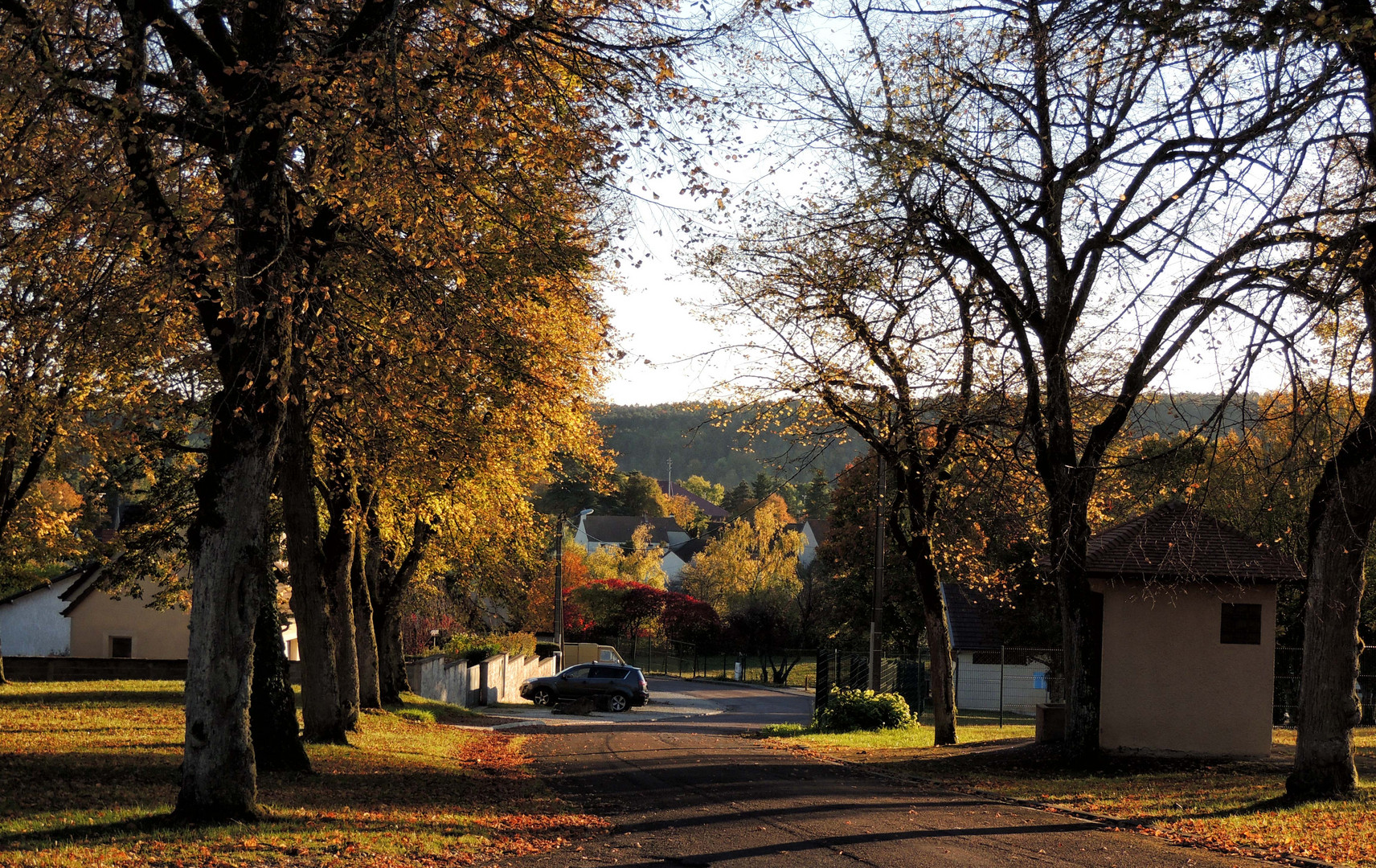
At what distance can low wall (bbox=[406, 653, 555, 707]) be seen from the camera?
33.2 meters

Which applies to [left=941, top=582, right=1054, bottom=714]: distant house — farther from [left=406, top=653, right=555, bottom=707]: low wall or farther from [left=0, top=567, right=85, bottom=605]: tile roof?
[left=0, top=567, right=85, bottom=605]: tile roof

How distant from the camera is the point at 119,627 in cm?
4188

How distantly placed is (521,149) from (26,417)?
365 inches

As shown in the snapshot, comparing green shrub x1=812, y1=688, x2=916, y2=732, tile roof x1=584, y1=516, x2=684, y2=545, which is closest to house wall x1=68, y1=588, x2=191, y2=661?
green shrub x1=812, y1=688, x2=916, y2=732

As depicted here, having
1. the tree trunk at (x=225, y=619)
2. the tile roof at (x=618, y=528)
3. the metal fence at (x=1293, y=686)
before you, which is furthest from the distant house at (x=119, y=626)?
the tile roof at (x=618, y=528)

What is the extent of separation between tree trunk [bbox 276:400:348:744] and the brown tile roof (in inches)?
453

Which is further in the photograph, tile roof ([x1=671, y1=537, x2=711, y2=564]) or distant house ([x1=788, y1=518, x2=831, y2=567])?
distant house ([x1=788, y1=518, x2=831, y2=567])

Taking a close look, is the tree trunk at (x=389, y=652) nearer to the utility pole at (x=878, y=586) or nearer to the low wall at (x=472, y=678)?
the low wall at (x=472, y=678)

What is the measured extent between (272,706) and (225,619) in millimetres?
4182

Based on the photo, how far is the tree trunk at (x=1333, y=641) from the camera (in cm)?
1208

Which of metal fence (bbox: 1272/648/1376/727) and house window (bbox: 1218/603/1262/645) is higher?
house window (bbox: 1218/603/1262/645)

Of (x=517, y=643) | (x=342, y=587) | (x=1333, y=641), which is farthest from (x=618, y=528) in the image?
(x=1333, y=641)

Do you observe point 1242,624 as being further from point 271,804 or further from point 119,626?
point 119,626

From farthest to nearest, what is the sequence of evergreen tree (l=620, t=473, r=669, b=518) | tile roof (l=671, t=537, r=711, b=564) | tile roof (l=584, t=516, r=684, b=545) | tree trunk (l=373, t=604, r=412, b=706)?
tile roof (l=584, t=516, r=684, b=545), evergreen tree (l=620, t=473, r=669, b=518), tile roof (l=671, t=537, r=711, b=564), tree trunk (l=373, t=604, r=412, b=706)
